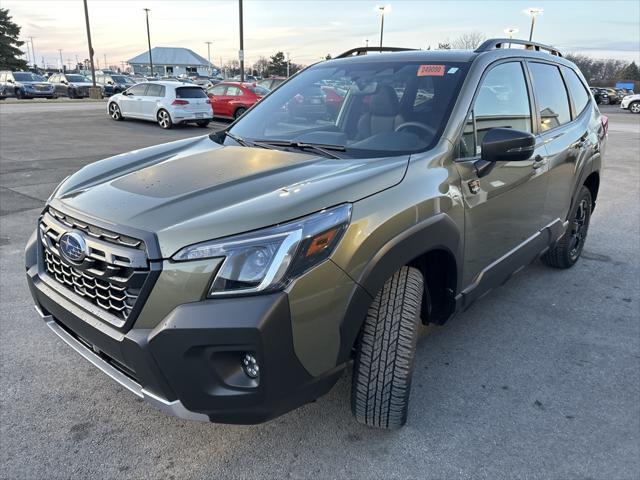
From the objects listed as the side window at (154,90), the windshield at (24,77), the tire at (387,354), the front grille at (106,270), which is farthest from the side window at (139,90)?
the windshield at (24,77)

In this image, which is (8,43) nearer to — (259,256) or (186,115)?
(186,115)

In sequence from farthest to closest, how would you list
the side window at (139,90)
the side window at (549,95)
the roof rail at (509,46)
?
the side window at (139,90) < the side window at (549,95) < the roof rail at (509,46)

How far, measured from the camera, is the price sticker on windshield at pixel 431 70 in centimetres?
295

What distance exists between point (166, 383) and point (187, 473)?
0.59 m

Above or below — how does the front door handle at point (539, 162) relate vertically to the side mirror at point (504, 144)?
below

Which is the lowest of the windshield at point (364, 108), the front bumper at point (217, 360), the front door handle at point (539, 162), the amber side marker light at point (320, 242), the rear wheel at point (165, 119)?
the rear wheel at point (165, 119)

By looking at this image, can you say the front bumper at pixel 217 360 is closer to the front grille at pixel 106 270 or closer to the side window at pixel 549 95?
the front grille at pixel 106 270

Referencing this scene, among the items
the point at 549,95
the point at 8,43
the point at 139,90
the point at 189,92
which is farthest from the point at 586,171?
the point at 8,43

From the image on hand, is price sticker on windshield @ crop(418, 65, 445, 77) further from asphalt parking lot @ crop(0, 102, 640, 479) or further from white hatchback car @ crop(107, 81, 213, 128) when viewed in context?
white hatchback car @ crop(107, 81, 213, 128)

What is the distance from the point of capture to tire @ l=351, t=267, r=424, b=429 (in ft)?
7.35

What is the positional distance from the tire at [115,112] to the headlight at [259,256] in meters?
18.9

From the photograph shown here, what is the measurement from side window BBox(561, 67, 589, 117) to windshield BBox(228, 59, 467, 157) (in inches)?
69.3

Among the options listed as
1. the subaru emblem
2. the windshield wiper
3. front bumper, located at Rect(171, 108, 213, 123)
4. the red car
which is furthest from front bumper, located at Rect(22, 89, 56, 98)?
the subaru emblem

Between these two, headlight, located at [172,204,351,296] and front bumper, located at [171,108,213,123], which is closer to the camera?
headlight, located at [172,204,351,296]
